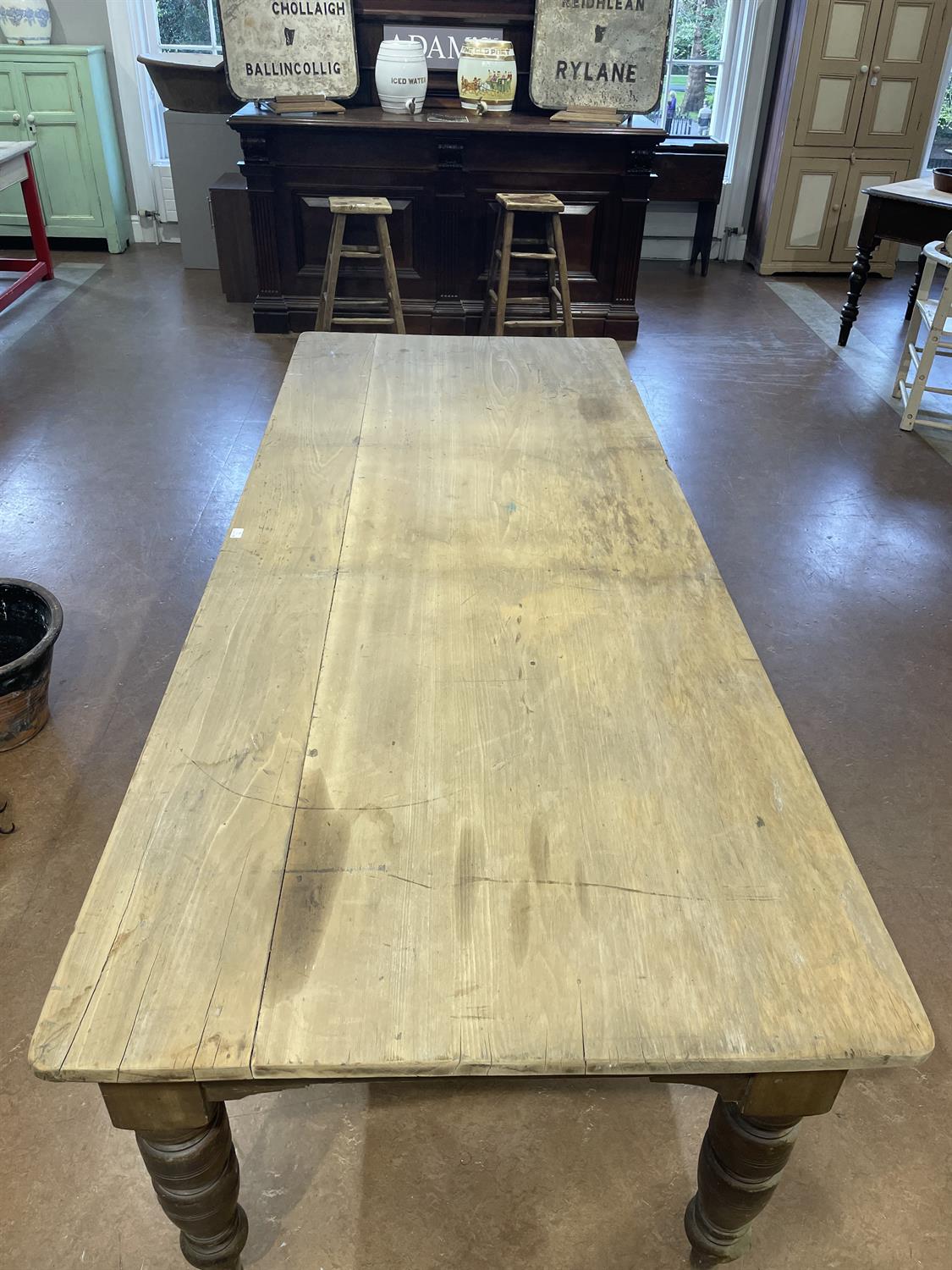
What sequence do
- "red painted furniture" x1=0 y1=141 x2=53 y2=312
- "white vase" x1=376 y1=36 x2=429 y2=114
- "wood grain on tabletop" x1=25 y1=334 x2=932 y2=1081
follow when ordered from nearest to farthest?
1. "wood grain on tabletop" x1=25 y1=334 x2=932 y2=1081
2. "white vase" x1=376 y1=36 x2=429 y2=114
3. "red painted furniture" x1=0 y1=141 x2=53 y2=312

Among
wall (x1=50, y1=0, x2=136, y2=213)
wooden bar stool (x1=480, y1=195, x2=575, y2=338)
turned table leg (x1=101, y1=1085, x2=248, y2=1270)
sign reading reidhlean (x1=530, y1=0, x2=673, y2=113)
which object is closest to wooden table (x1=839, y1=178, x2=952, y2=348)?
sign reading reidhlean (x1=530, y1=0, x2=673, y2=113)

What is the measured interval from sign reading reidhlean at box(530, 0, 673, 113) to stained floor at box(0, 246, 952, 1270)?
3.63ft

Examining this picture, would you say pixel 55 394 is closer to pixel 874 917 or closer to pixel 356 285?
pixel 356 285

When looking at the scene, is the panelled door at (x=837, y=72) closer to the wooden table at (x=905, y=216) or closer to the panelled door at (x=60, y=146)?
the wooden table at (x=905, y=216)

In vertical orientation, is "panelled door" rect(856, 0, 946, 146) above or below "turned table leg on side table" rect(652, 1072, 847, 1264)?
above

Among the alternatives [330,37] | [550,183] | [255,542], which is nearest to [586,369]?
[255,542]

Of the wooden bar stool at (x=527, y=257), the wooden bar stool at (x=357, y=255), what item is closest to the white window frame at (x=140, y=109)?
the wooden bar stool at (x=357, y=255)

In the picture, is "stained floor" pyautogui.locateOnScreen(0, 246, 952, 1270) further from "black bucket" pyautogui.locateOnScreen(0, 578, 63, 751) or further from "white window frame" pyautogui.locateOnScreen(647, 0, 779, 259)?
"white window frame" pyautogui.locateOnScreen(647, 0, 779, 259)

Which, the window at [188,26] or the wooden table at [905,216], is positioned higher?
the window at [188,26]

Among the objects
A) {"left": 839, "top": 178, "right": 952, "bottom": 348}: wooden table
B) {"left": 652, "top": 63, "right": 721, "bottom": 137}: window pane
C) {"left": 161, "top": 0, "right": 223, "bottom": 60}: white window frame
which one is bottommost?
{"left": 839, "top": 178, "right": 952, "bottom": 348}: wooden table

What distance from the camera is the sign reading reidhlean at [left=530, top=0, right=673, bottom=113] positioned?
4.12 meters

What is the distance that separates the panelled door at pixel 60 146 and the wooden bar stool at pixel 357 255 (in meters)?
2.36

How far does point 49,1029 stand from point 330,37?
14.5 feet

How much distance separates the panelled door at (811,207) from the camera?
5.48m
